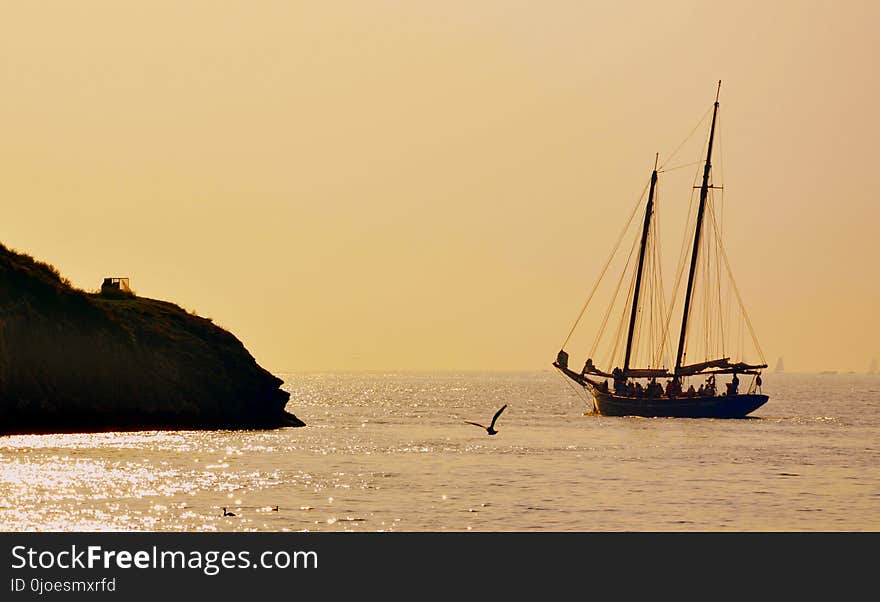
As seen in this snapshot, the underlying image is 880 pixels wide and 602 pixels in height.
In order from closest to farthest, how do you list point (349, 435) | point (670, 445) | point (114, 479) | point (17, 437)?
1. point (114, 479)
2. point (17, 437)
3. point (670, 445)
4. point (349, 435)

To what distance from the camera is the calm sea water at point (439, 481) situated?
5534 cm

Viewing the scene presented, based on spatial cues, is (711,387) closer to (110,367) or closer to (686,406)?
(686,406)

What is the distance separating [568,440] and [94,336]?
111 feet

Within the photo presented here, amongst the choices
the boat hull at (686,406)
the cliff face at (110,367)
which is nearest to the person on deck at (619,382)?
the boat hull at (686,406)

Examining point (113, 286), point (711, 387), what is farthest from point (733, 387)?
point (113, 286)

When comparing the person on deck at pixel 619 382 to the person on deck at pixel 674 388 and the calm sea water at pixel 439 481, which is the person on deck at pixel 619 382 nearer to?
the person on deck at pixel 674 388

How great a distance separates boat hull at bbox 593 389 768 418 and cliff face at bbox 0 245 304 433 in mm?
37058

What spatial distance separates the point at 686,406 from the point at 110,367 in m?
58.7

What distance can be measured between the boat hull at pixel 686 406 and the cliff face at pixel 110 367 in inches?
1459

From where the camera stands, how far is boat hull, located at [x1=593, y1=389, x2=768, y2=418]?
13875 cm

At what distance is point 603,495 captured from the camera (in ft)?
214
